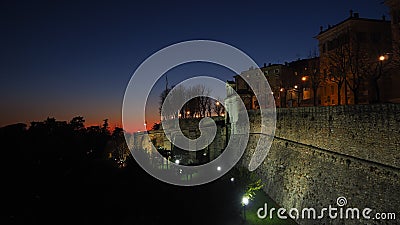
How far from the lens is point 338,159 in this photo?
48.6 feet

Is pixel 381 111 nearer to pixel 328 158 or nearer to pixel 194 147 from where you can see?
pixel 328 158

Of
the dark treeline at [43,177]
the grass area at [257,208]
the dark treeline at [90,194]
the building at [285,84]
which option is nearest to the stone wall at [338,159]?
the grass area at [257,208]

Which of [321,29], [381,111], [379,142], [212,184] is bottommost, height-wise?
[212,184]

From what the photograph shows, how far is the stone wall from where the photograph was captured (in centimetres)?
1179

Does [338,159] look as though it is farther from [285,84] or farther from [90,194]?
[285,84]

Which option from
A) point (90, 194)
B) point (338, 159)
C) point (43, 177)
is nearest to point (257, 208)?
point (338, 159)

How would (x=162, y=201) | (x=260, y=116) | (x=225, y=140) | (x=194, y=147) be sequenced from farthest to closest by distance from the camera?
(x=194, y=147) → (x=225, y=140) → (x=260, y=116) → (x=162, y=201)

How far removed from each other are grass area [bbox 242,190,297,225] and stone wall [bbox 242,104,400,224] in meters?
0.56

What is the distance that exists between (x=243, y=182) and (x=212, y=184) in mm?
3843

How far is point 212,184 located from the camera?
2312cm

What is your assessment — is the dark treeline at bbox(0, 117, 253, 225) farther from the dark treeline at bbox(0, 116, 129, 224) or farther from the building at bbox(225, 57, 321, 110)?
the building at bbox(225, 57, 321, 110)

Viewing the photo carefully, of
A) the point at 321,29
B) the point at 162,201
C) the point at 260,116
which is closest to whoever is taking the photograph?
the point at 162,201

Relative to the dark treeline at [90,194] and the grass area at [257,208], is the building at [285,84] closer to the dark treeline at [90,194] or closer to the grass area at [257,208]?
the grass area at [257,208]

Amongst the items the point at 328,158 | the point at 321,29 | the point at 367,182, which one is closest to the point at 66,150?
the point at 328,158
